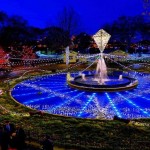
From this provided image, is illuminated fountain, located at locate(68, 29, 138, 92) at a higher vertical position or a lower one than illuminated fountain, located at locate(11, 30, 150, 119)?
higher

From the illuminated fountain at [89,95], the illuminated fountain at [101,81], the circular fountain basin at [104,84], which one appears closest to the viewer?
the illuminated fountain at [89,95]

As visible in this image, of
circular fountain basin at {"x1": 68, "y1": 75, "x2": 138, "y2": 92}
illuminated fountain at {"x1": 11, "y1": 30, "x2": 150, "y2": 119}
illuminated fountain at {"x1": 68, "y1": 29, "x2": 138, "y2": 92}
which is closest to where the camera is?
illuminated fountain at {"x1": 11, "y1": 30, "x2": 150, "y2": 119}

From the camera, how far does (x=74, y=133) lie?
16.2m

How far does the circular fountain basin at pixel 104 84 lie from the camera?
28.2 meters

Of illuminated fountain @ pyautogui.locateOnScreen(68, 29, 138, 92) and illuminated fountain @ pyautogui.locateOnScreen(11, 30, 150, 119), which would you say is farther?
illuminated fountain @ pyautogui.locateOnScreen(68, 29, 138, 92)

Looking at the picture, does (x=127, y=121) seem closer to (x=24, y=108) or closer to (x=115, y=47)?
(x=24, y=108)

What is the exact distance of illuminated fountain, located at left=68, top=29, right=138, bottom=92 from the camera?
92.8ft

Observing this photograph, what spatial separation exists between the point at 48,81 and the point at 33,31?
4852cm

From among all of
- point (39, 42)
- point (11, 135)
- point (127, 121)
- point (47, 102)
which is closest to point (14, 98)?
point (47, 102)

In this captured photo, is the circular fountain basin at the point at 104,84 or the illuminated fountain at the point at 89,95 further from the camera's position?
the circular fountain basin at the point at 104,84

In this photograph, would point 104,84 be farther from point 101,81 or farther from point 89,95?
point 89,95

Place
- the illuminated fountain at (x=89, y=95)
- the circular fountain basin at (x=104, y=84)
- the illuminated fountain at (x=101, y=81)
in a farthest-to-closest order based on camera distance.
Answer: the illuminated fountain at (x=101, y=81) < the circular fountain basin at (x=104, y=84) < the illuminated fountain at (x=89, y=95)

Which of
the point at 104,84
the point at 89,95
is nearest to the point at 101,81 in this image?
the point at 104,84

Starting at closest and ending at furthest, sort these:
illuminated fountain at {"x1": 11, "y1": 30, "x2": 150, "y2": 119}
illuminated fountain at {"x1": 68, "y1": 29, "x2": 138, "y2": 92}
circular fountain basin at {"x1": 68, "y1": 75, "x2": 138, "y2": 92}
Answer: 1. illuminated fountain at {"x1": 11, "y1": 30, "x2": 150, "y2": 119}
2. circular fountain basin at {"x1": 68, "y1": 75, "x2": 138, "y2": 92}
3. illuminated fountain at {"x1": 68, "y1": 29, "x2": 138, "y2": 92}
